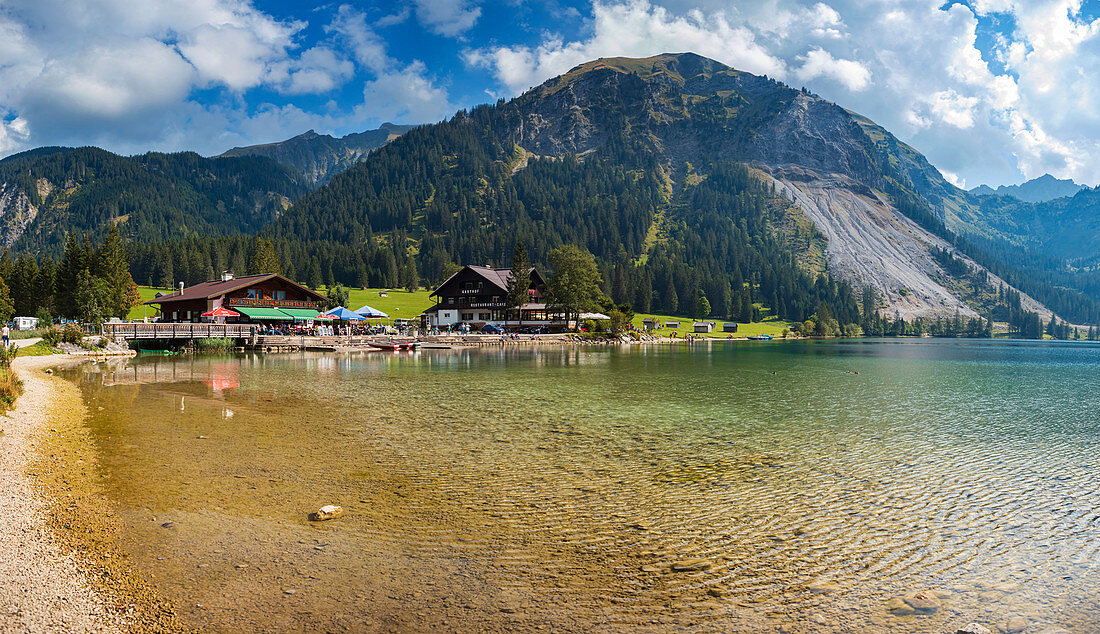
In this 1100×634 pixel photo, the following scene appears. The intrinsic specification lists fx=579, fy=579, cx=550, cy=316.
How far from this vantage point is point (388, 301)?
5871 inches

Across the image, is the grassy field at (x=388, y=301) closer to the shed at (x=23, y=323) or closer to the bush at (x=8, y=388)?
the shed at (x=23, y=323)

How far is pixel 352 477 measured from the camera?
13.5m

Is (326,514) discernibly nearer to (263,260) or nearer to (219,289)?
(219,289)

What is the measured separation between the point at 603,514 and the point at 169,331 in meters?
70.5

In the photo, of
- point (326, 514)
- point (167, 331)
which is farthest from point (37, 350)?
point (326, 514)

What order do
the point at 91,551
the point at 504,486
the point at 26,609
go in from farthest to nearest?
the point at 504,486 → the point at 91,551 → the point at 26,609

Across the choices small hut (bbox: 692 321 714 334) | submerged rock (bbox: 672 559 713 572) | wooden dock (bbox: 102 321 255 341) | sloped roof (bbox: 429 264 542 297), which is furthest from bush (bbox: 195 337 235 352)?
small hut (bbox: 692 321 714 334)

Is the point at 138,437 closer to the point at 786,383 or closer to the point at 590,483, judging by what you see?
the point at 590,483

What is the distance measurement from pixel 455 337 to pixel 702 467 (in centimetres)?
7666

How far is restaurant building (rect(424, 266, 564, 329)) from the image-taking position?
121500mm

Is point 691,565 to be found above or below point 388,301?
below

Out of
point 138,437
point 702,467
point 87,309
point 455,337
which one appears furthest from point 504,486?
point 87,309

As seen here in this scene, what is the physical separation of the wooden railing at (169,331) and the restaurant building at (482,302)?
172 ft

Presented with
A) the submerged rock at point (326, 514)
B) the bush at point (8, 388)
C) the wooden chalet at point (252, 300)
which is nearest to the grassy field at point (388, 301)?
the wooden chalet at point (252, 300)
